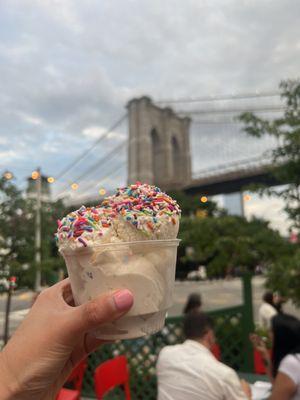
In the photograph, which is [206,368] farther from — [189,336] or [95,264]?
[95,264]

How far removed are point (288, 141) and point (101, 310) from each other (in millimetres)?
3250

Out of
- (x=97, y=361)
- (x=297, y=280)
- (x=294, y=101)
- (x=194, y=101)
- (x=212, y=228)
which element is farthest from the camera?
(x=194, y=101)

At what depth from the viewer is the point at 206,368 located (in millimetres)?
2127

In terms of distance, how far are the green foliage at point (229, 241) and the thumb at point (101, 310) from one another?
9.96 ft

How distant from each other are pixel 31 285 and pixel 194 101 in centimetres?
3146

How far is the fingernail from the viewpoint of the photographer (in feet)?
2.93

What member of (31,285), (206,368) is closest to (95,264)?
(206,368)

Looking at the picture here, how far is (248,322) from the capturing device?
437 centimetres

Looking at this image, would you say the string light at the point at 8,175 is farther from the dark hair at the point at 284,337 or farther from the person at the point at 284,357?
the dark hair at the point at 284,337

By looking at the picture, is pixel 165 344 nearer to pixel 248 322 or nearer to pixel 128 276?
pixel 248 322

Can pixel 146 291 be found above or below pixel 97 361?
above

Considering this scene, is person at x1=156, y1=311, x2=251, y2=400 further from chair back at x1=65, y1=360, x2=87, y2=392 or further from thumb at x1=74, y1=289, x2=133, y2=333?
thumb at x1=74, y1=289, x2=133, y2=333

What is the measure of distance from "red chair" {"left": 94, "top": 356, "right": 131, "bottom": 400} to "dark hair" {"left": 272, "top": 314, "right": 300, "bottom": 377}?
3.69ft

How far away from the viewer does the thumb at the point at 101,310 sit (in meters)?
0.88
